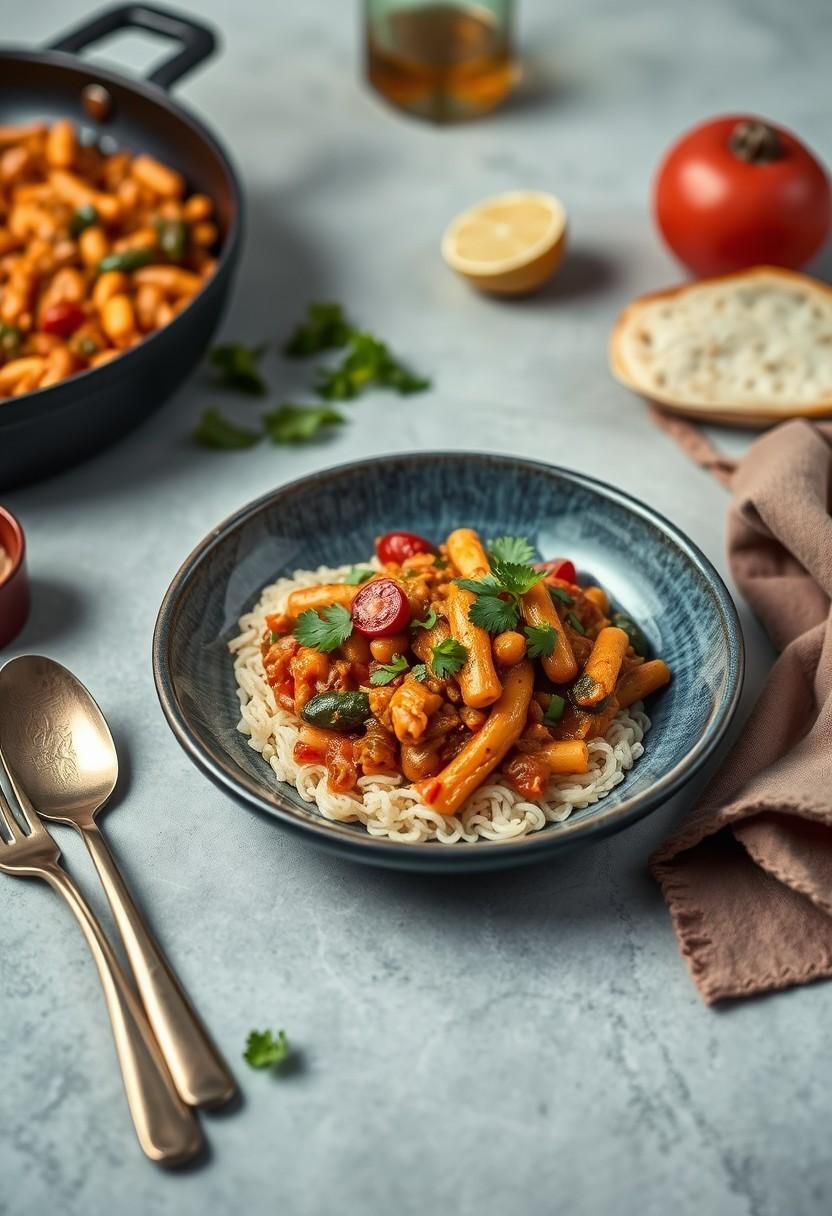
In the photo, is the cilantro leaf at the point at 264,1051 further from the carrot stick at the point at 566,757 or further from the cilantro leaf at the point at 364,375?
the cilantro leaf at the point at 364,375

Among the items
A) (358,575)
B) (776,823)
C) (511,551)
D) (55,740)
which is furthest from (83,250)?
(776,823)

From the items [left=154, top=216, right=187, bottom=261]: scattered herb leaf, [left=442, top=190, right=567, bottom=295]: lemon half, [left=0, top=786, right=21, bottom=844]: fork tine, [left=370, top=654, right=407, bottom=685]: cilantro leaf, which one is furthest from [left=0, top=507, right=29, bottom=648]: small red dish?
[left=442, top=190, right=567, bottom=295]: lemon half

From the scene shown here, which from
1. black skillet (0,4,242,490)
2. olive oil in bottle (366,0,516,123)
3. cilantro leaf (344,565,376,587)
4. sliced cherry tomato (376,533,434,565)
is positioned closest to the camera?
cilantro leaf (344,565,376,587)

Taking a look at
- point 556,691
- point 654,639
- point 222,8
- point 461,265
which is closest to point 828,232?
point 461,265

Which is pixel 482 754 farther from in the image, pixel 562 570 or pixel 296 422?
pixel 296 422

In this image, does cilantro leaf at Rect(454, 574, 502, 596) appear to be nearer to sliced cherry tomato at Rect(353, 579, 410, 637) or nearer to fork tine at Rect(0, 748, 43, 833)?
sliced cherry tomato at Rect(353, 579, 410, 637)

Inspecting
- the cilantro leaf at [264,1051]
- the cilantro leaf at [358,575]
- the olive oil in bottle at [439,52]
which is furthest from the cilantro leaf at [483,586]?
the olive oil in bottle at [439,52]
